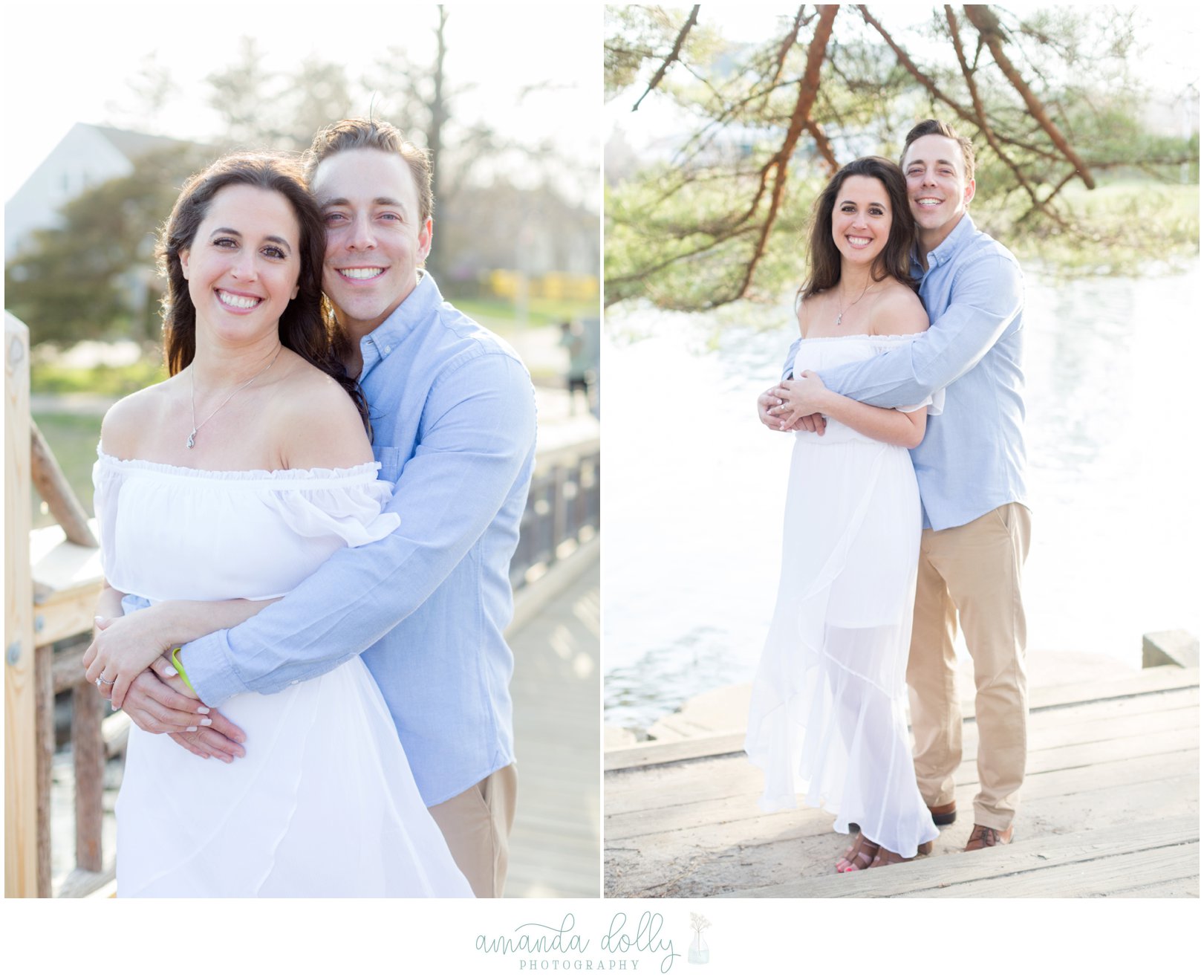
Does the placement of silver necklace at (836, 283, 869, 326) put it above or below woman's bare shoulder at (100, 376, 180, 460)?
above

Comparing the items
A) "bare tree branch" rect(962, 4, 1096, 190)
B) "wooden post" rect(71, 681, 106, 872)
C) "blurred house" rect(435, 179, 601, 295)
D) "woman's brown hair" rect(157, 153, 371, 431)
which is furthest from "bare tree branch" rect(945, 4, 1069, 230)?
"blurred house" rect(435, 179, 601, 295)

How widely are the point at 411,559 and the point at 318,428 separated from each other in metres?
0.25

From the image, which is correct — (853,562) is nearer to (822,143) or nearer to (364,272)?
(822,143)

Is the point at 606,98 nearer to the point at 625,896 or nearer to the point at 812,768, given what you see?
the point at 812,768

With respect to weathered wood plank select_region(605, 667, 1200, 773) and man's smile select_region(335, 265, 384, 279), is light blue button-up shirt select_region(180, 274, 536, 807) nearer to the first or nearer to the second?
man's smile select_region(335, 265, 384, 279)

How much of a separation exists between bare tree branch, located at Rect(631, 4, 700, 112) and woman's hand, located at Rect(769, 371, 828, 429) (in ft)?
2.66

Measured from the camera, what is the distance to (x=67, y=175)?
46.4 feet

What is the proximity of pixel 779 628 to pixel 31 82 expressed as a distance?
3537 millimetres

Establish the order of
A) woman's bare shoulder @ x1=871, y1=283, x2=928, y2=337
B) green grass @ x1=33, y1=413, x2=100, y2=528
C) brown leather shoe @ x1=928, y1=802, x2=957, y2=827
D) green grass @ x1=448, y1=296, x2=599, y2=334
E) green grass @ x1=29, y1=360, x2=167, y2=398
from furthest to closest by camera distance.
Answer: green grass @ x1=448, y1=296, x2=599, y2=334
green grass @ x1=29, y1=360, x2=167, y2=398
green grass @ x1=33, y1=413, x2=100, y2=528
brown leather shoe @ x1=928, y1=802, x2=957, y2=827
woman's bare shoulder @ x1=871, y1=283, x2=928, y2=337

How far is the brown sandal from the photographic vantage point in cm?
235

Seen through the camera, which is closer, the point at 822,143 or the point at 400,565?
the point at 400,565

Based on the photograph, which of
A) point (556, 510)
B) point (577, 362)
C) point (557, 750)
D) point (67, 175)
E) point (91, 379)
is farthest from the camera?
point (91, 379)

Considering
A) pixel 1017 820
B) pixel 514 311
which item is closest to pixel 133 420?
pixel 1017 820
